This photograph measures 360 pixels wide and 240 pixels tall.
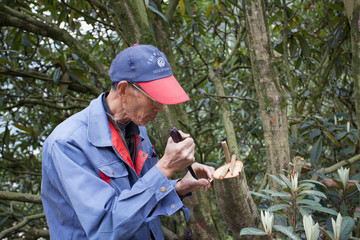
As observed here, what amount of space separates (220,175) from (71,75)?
1.90 m

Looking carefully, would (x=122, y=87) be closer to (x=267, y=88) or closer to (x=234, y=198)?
(x=234, y=198)

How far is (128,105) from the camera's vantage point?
151 centimetres

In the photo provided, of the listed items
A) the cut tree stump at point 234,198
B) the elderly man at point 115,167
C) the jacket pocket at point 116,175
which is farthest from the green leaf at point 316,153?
the jacket pocket at point 116,175

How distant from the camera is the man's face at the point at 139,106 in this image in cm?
148

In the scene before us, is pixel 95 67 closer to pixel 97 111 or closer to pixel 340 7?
pixel 97 111

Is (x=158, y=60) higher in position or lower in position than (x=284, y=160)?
higher

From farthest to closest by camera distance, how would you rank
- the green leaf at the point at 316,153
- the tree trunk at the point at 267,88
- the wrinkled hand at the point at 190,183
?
the green leaf at the point at 316,153 < the tree trunk at the point at 267,88 < the wrinkled hand at the point at 190,183

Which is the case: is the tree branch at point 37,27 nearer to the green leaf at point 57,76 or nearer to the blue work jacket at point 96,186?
the green leaf at point 57,76

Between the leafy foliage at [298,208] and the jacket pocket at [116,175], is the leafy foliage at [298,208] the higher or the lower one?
the lower one

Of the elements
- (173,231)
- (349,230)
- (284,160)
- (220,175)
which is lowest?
(173,231)

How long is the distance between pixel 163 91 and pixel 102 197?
48cm

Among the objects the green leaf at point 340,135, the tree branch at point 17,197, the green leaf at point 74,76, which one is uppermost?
the green leaf at point 74,76

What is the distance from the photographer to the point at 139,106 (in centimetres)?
149

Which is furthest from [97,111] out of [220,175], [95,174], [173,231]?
[173,231]
